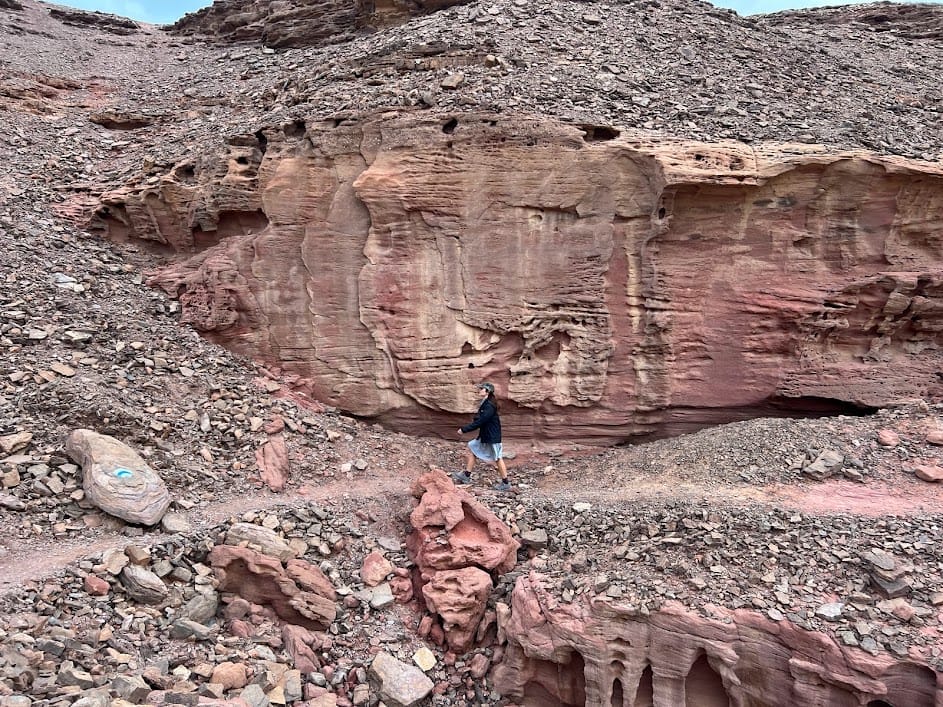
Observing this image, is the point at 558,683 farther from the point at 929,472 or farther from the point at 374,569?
the point at 929,472

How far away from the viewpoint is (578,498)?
9625 mm

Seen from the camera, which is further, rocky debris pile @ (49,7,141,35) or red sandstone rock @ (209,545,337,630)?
rocky debris pile @ (49,7,141,35)

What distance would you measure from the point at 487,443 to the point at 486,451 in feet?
0.52

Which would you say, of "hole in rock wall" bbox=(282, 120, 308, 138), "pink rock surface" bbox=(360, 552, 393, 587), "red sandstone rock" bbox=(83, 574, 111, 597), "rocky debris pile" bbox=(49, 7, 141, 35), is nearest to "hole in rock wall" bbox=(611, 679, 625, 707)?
"pink rock surface" bbox=(360, 552, 393, 587)

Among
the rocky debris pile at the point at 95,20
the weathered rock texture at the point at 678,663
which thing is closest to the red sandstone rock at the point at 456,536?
the weathered rock texture at the point at 678,663

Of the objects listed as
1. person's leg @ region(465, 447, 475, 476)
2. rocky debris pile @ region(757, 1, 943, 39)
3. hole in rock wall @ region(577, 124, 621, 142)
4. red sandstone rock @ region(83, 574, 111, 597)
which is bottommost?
person's leg @ region(465, 447, 475, 476)

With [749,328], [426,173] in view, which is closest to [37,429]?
[426,173]

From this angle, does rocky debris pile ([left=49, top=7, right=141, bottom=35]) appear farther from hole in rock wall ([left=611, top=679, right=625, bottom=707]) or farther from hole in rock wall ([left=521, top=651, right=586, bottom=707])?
hole in rock wall ([left=611, top=679, right=625, bottom=707])

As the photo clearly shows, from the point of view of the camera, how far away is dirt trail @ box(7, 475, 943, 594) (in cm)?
722

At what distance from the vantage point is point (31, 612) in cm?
624

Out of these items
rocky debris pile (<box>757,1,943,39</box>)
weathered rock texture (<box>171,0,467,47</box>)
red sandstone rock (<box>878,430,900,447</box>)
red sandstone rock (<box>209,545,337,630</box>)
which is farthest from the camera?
weathered rock texture (<box>171,0,467,47</box>)

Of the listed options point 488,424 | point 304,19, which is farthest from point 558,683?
point 304,19

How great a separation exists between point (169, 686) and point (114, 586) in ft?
5.42

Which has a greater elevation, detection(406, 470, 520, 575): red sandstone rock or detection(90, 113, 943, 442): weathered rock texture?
detection(90, 113, 943, 442): weathered rock texture
